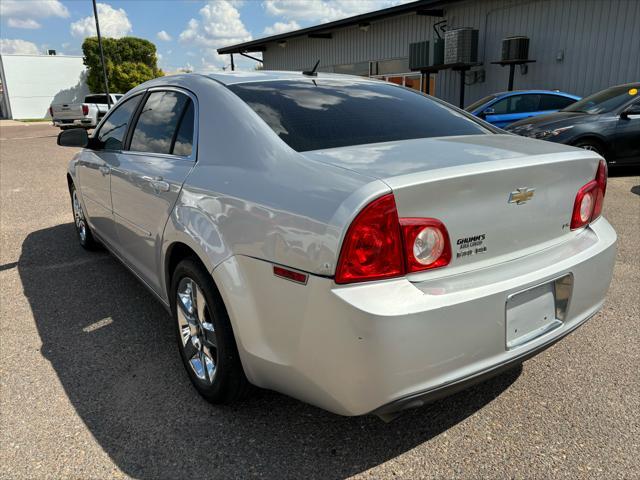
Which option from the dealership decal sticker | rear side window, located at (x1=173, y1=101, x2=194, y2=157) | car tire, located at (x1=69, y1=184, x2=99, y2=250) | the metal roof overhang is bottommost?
car tire, located at (x1=69, y1=184, x2=99, y2=250)

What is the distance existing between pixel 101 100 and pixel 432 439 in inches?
1118

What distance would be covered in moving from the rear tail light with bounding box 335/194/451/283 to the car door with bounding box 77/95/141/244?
92.2 inches

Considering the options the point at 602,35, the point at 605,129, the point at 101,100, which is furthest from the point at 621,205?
the point at 101,100

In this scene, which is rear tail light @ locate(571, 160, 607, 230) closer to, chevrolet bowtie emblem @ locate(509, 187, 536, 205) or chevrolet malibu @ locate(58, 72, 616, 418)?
chevrolet malibu @ locate(58, 72, 616, 418)

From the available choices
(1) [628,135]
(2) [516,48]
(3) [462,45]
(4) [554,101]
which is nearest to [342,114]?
(1) [628,135]

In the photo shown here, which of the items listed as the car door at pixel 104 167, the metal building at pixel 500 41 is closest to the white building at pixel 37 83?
the metal building at pixel 500 41

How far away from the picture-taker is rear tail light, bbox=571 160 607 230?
2.32 metres

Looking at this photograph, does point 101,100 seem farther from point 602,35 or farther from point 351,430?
point 351,430

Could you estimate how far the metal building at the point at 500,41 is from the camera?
12.5 metres

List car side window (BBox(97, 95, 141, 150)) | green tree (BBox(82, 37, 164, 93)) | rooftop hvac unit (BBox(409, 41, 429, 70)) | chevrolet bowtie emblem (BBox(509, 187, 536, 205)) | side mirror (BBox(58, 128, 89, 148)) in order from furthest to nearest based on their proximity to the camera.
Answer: green tree (BBox(82, 37, 164, 93)), rooftop hvac unit (BBox(409, 41, 429, 70)), side mirror (BBox(58, 128, 89, 148)), car side window (BBox(97, 95, 141, 150)), chevrolet bowtie emblem (BBox(509, 187, 536, 205))

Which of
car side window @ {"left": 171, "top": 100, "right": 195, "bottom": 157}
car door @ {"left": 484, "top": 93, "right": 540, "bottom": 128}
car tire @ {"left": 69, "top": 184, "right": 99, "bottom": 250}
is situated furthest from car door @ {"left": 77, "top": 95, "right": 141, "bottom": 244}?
car door @ {"left": 484, "top": 93, "right": 540, "bottom": 128}

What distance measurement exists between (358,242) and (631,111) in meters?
8.43

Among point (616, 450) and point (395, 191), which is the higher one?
point (395, 191)

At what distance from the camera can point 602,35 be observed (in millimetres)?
12672
